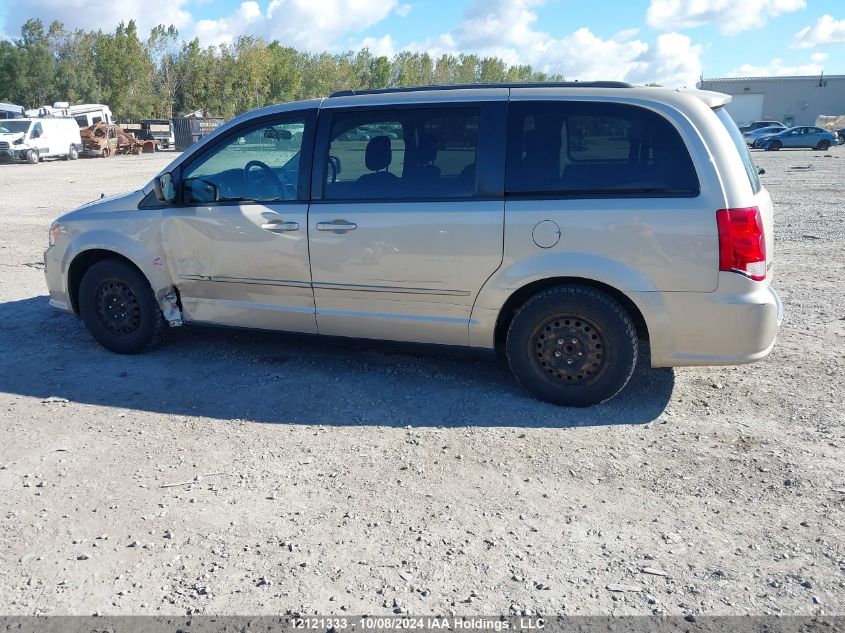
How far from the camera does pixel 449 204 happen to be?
15.3ft

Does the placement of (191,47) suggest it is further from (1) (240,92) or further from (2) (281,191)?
(2) (281,191)

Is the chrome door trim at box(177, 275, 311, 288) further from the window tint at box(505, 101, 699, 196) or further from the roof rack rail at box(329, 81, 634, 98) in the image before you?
the window tint at box(505, 101, 699, 196)

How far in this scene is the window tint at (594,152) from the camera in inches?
169

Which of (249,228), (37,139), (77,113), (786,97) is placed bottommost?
(249,228)

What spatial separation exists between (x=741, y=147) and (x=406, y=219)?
2.21 meters

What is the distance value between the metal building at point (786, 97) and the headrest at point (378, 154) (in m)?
91.7

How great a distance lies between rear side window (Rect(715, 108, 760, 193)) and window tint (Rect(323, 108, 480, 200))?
159 centimetres

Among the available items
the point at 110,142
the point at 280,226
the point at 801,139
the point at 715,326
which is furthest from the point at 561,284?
the point at 801,139

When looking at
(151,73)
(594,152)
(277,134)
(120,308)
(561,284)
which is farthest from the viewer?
(151,73)

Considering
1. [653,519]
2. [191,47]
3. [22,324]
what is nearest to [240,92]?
[191,47]

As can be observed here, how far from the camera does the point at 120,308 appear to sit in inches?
224

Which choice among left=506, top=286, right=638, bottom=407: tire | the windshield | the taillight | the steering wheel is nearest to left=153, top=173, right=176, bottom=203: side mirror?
the steering wheel

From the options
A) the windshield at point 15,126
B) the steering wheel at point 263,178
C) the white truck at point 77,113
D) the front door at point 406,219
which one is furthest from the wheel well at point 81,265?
the white truck at point 77,113

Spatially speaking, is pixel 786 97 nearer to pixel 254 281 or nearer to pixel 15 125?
pixel 15 125
